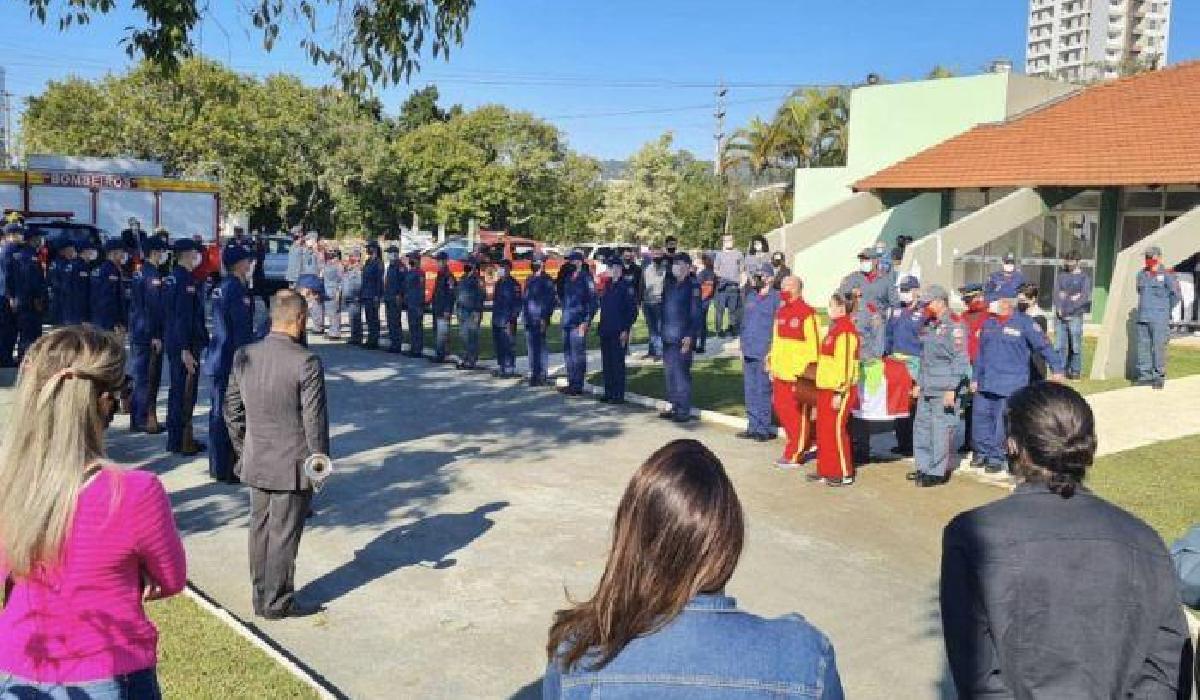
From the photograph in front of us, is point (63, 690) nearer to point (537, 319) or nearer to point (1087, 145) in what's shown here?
point (537, 319)

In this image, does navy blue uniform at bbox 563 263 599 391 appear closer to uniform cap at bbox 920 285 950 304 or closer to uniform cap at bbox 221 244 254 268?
uniform cap at bbox 920 285 950 304

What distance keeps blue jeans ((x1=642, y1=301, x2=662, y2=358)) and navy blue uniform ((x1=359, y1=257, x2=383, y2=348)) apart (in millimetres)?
4843

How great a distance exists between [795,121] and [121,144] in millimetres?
28420

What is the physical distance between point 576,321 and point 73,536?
1180 centimetres

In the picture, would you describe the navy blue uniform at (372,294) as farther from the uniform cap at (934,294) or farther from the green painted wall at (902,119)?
the green painted wall at (902,119)

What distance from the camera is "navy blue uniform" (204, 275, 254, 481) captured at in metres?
8.93

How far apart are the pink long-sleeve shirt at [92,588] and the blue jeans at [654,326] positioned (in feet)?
49.7

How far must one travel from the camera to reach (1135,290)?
52.0ft

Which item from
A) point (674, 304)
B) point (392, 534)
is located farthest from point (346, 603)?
point (674, 304)

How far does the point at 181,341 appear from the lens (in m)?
9.80

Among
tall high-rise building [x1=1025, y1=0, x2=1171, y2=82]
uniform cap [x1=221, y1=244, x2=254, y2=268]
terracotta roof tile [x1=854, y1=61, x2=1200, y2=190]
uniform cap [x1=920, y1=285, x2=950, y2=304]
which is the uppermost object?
tall high-rise building [x1=1025, y1=0, x2=1171, y2=82]

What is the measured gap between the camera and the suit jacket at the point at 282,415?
19.1 feet

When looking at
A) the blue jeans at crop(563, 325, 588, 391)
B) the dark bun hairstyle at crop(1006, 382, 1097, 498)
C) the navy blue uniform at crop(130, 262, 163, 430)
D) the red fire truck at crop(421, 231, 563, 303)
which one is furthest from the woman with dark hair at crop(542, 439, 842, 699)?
the red fire truck at crop(421, 231, 563, 303)

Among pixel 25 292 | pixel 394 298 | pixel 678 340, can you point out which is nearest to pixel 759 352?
pixel 678 340
